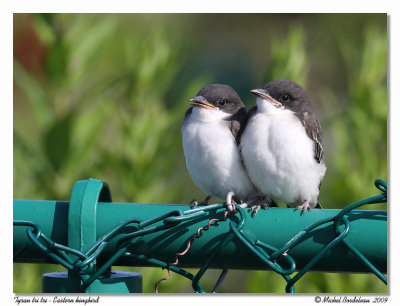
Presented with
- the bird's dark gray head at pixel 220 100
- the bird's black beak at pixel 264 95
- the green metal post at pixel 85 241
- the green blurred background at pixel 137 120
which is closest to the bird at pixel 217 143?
the bird's dark gray head at pixel 220 100

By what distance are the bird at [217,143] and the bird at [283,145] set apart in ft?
0.15

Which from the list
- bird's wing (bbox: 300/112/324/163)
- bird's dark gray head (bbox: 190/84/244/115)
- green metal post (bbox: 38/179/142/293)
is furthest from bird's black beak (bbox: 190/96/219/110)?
green metal post (bbox: 38/179/142/293)

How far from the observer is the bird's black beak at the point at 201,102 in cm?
204

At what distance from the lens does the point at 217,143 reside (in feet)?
6.33

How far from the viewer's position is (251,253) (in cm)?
133

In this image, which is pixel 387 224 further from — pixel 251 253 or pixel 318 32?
pixel 318 32

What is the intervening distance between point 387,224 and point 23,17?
227 cm

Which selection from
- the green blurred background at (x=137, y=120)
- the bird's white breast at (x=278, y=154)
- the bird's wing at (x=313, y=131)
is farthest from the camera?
the green blurred background at (x=137, y=120)

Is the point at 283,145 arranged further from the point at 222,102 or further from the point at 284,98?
the point at 222,102

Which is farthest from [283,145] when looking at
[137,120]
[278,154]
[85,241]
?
A: [137,120]

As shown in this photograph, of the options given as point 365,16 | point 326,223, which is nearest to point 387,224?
point 326,223

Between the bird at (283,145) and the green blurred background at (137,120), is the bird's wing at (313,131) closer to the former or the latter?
the bird at (283,145)

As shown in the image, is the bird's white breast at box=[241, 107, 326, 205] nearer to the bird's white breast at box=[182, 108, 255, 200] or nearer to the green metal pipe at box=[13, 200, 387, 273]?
the bird's white breast at box=[182, 108, 255, 200]

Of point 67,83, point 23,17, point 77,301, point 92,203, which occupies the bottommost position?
point 77,301
